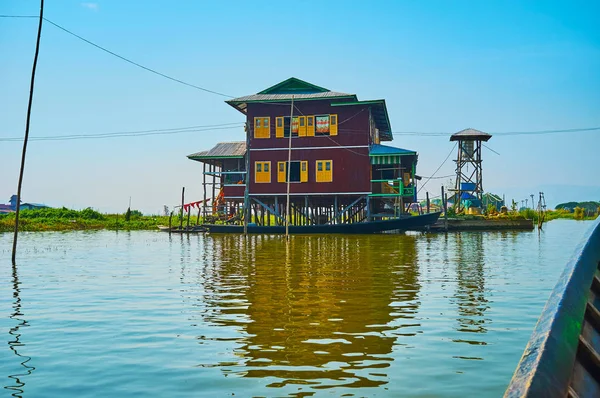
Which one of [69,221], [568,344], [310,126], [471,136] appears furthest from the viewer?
[69,221]

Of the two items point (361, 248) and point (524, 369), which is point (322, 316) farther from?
point (361, 248)

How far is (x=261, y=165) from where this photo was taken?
122ft

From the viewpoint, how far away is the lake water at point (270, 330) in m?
5.65

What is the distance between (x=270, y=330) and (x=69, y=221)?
5185cm

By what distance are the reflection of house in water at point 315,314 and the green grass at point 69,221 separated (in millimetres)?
36941

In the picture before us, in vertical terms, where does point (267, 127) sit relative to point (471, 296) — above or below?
above

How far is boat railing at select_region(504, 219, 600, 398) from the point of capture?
77.7 inches

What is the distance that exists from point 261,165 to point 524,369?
35471mm

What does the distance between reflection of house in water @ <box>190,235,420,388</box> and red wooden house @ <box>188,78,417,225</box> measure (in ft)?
59.7

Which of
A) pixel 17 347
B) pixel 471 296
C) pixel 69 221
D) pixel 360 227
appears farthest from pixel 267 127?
pixel 17 347

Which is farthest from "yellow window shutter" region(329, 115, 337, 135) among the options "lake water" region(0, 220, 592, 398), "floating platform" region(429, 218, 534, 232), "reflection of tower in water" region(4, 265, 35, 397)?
"reflection of tower in water" region(4, 265, 35, 397)

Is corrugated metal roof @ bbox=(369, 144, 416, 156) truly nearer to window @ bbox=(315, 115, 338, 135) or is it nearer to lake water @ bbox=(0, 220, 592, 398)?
window @ bbox=(315, 115, 338, 135)

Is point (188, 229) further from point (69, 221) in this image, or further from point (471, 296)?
point (471, 296)

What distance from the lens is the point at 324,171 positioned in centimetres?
3622
